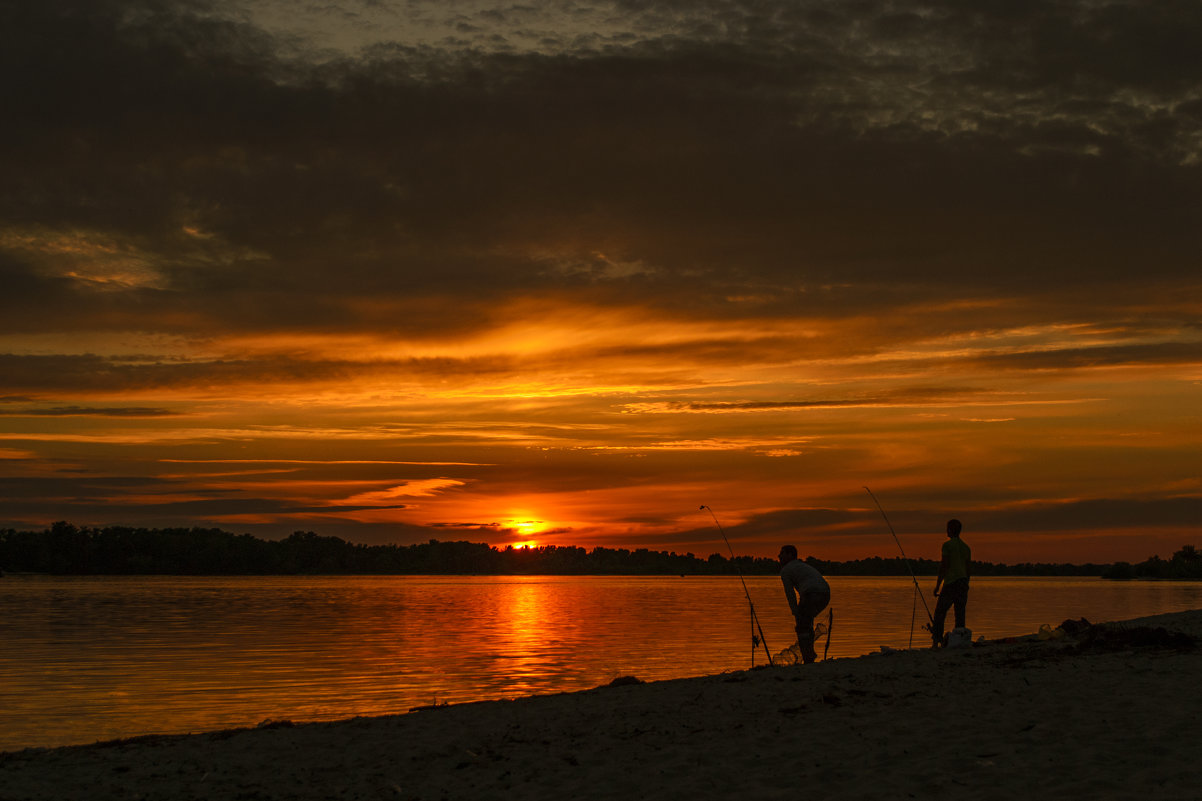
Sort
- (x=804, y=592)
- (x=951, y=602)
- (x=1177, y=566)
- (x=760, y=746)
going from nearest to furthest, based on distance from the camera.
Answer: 1. (x=760, y=746)
2. (x=804, y=592)
3. (x=951, y=602)
4. (x=1177, y=566)

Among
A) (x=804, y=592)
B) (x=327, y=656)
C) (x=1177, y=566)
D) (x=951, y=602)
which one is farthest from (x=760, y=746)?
(x=1177, y=566)

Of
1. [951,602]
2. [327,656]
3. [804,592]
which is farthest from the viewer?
[327,656]

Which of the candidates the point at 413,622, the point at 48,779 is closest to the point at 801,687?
the point at 48,779

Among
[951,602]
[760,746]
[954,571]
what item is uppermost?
[954,571]

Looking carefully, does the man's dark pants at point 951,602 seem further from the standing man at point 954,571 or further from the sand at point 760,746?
the sand at point 760,746

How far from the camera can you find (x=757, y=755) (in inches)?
361

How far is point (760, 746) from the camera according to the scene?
9.52 metres

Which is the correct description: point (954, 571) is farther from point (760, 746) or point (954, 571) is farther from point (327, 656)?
point (327, 656)

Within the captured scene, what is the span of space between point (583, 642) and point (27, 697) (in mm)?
17755

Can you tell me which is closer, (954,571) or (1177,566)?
(954,571)

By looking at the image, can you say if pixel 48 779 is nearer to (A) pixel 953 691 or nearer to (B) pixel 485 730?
(B) pixel 485 730

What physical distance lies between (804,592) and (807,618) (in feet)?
1.79

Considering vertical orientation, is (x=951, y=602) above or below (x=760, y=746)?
above

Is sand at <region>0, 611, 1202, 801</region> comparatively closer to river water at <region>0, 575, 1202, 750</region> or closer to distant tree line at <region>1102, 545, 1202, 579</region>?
river water at <region>0, 575, 1202, 750</region>
